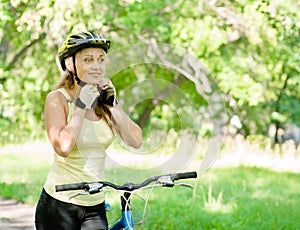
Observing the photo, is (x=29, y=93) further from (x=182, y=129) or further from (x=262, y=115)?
(x=182, y=129)

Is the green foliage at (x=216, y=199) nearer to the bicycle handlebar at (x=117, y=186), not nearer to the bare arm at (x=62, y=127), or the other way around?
the bare arm at (x=62, y=127)

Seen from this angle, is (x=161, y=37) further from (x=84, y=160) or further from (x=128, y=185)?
(x=128, y=185)

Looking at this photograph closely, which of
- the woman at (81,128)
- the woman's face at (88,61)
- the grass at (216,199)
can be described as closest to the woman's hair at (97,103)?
the woman at (81,128)

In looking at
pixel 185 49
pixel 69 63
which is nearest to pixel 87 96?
pixel 69 63

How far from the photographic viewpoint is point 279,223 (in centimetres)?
765

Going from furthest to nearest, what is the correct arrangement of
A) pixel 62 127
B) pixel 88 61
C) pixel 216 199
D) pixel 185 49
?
1. pixel 185 49
2. pixel 216 199
3. pixel 88 61
4. pixel 62 127

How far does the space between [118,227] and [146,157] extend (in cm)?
56

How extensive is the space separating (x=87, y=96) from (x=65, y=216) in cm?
70

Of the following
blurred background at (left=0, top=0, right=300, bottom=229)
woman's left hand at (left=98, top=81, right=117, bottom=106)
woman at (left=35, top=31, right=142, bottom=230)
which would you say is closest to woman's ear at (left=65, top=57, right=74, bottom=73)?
woman at (left=35, top=31, right=142, bottom=230)

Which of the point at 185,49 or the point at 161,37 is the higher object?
the point at 185,49

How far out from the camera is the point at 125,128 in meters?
3.41

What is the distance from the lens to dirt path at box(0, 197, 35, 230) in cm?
777

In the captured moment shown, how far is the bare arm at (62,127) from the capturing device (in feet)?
10.9

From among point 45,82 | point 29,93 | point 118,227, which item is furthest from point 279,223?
point 29,93
